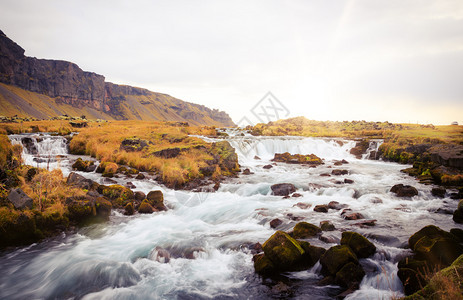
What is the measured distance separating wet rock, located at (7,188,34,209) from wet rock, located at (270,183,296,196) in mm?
11461

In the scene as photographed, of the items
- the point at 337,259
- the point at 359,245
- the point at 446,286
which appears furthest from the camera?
the point at 359,245

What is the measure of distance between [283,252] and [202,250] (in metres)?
3.06

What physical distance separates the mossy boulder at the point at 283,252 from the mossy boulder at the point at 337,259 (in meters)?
0.68

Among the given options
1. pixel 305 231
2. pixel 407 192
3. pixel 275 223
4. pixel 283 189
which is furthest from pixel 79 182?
pixel 407 192

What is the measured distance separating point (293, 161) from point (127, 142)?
689 inches

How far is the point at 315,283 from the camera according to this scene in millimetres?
5832

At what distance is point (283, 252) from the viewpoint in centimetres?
617

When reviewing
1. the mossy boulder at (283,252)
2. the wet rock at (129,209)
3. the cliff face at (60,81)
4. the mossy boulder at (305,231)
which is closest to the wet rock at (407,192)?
the mossy boulder at (305,231)

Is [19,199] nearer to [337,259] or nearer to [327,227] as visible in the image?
[337,259]

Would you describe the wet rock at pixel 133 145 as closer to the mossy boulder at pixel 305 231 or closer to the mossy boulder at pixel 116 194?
the mossy boulder at pixel 116 194

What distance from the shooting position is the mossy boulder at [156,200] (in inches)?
452

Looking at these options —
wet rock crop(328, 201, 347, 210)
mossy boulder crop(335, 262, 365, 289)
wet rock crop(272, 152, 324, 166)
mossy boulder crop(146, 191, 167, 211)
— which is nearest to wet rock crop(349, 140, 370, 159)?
wet rock crop(272, 152, 324, 166)

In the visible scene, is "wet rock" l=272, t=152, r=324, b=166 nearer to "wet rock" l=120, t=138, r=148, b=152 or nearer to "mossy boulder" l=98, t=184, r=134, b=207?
"wet rock" l=120, t=138, r=148, b=152

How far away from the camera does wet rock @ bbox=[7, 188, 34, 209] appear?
754cm
